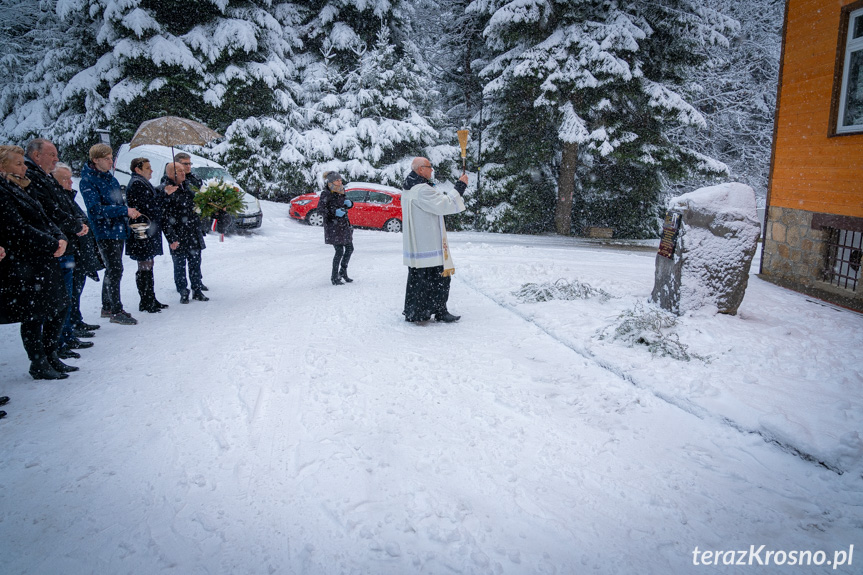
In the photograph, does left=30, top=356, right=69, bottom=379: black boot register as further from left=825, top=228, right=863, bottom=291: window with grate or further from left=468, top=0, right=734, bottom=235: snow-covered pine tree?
left=468, top=0, right=734, bottom=235: snow-covered pine tree

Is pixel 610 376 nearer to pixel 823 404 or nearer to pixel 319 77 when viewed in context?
pixel 823 404

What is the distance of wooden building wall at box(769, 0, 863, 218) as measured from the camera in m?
7.46

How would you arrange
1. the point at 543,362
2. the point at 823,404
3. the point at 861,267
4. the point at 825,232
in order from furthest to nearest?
the point at 825,232
the point at 861,267
the point at 543,362
the point at 823,404

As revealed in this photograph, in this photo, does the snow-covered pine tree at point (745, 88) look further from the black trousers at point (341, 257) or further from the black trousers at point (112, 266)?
the black trousers at point (112, 266)

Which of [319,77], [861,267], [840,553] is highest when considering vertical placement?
[319,77]

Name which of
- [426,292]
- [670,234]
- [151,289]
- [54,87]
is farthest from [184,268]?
[54,87]

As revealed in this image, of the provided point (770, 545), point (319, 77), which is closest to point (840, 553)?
point (770, 545)

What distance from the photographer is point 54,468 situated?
3.01 meters

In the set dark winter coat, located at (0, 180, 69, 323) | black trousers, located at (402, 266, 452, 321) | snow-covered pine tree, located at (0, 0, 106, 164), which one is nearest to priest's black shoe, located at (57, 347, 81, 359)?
dark winter coat, located at (0, 180, 69, 323)

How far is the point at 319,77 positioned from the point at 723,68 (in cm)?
1849

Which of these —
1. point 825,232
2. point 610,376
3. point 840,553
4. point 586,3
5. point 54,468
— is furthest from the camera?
point 586,3

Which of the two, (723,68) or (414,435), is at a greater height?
(723,68)

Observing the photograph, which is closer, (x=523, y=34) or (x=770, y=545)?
(x=770, y=545)

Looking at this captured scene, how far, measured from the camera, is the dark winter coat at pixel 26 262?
3.83 m
